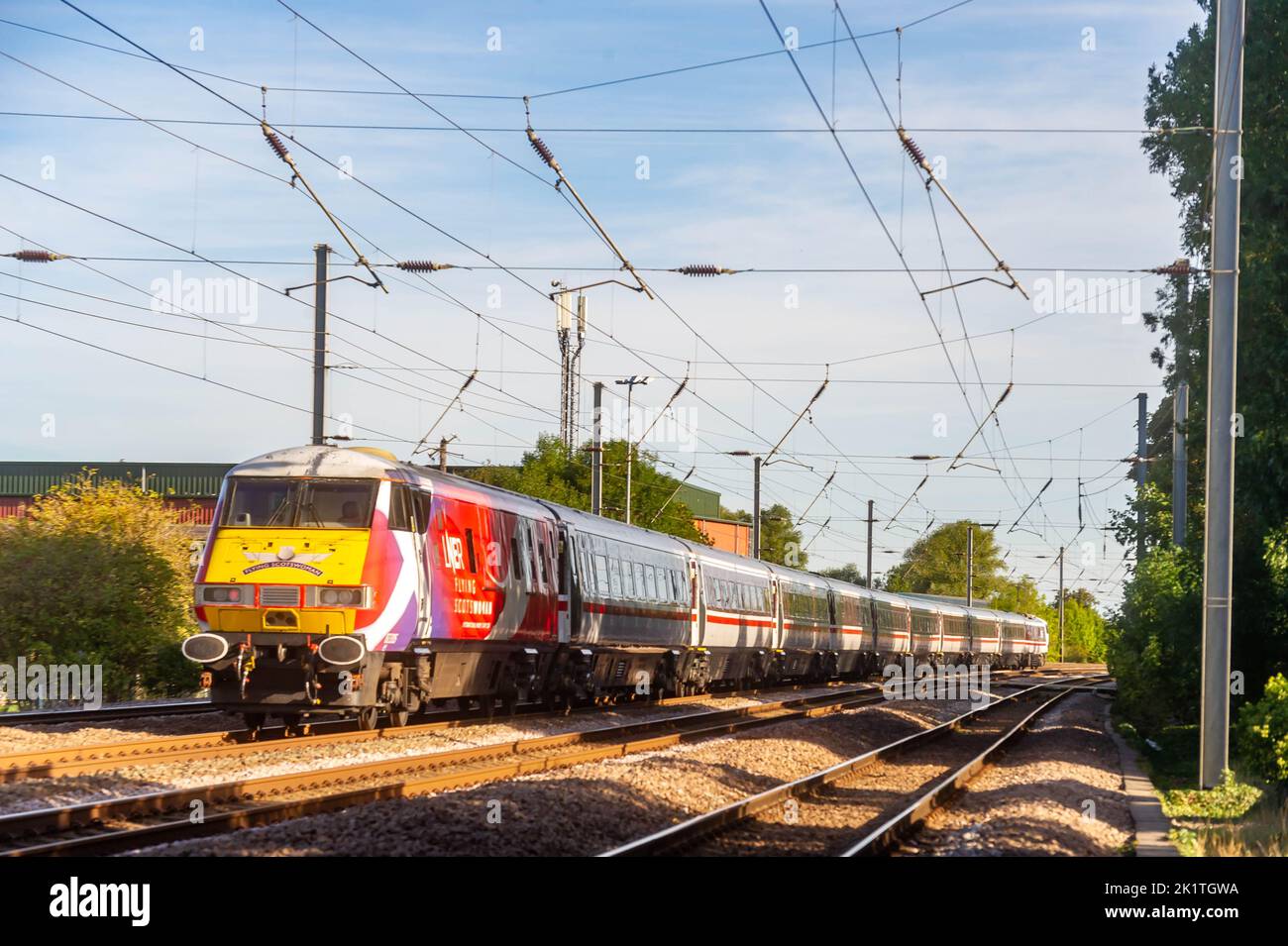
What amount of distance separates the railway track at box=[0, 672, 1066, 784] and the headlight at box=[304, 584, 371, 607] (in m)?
1.72

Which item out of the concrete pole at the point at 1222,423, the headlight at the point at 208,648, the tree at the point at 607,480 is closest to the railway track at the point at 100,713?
the headlight at the point at 208,648

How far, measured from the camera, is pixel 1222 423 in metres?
16.8

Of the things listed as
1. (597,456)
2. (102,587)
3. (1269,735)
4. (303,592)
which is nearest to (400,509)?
(303,592)

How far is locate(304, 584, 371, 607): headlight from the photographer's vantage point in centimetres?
1788

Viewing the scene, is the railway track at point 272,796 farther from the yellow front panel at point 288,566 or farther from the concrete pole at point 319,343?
the concrete pole at point 319,343

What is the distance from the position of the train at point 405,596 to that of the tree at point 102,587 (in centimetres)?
563

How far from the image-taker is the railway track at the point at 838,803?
12.1 metres

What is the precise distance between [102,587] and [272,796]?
551 inches

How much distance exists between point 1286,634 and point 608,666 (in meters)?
13.0

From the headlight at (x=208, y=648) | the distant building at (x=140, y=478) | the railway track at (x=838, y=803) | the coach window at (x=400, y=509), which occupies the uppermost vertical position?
the distant building at (x=140, y=478)

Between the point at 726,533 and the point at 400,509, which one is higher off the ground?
Result: the point at 726,533

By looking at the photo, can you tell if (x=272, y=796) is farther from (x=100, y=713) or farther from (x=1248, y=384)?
(x=1248, y=384)

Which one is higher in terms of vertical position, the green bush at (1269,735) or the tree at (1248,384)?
the tree at (1248,384)
